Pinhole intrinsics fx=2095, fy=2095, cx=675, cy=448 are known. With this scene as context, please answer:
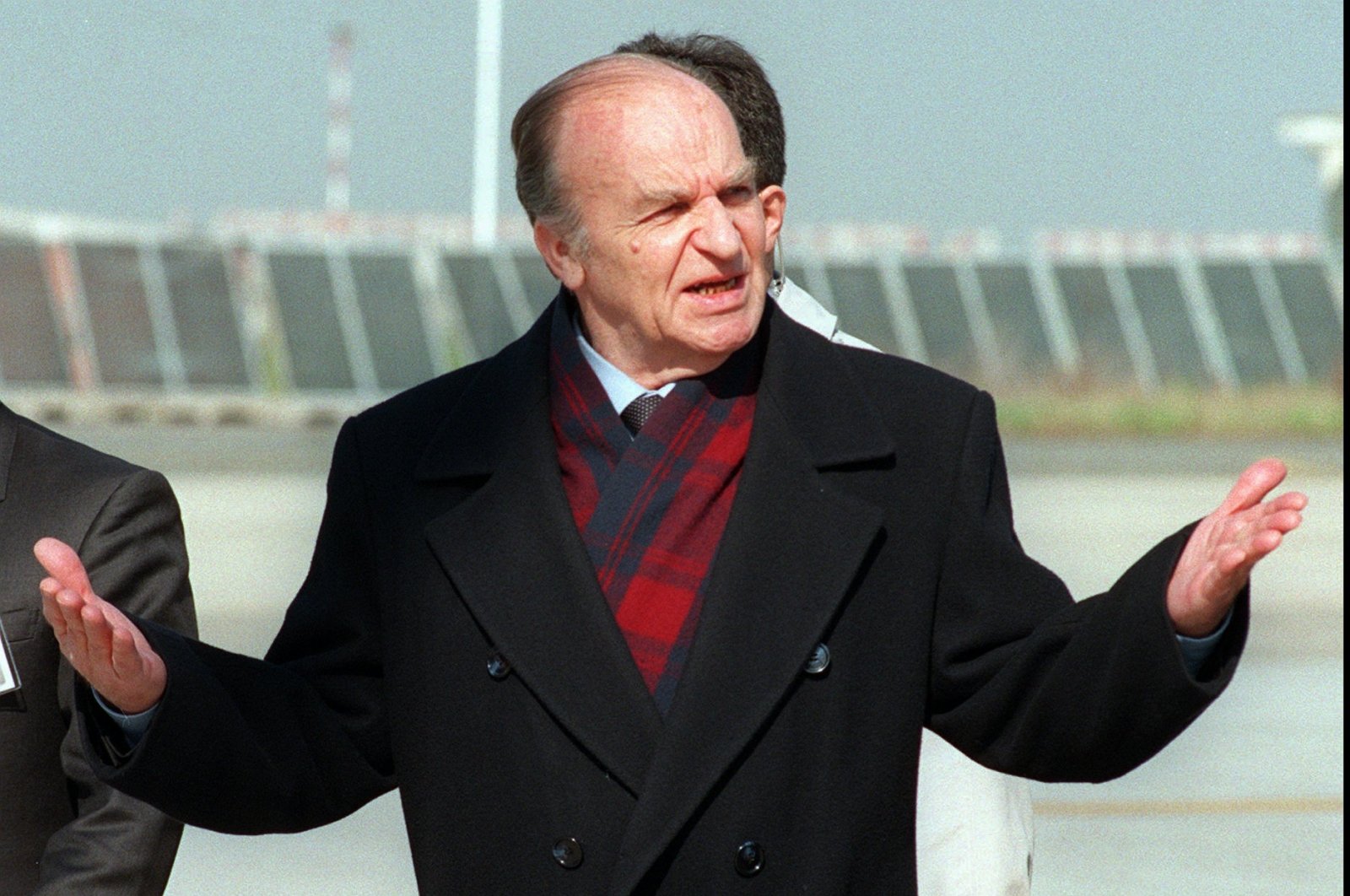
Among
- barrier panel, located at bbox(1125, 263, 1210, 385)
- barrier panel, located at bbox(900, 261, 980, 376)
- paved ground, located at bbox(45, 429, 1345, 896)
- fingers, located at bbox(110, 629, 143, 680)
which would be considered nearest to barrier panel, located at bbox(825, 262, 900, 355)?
barrier panel, located at bbox(900, 261, 980, 376)

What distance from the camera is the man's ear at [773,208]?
2.70m

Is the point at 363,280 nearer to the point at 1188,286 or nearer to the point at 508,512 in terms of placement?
the point at 1188,286

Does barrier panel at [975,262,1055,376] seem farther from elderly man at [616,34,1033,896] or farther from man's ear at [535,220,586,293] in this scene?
man's ear at [535,220,586,293]

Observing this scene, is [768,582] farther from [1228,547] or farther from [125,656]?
[125,656]

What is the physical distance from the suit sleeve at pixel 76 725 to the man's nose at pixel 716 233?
0.85m

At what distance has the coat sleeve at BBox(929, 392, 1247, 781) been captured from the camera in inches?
89.8

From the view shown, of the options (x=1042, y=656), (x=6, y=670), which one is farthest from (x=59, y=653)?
(x=1042, y=656)

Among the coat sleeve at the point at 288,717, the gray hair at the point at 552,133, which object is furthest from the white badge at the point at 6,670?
the gray hair at the point at 552,133

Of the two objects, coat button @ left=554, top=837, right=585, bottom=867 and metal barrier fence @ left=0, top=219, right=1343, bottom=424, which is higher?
coat button @ left=554, top=837, right=585, bottom=867

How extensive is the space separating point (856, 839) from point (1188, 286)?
80.2ft

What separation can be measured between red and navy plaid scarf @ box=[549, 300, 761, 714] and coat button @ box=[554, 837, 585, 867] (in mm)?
Answer: 186

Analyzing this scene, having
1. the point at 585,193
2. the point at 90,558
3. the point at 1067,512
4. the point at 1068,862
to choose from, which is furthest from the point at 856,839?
the point at 1067,512

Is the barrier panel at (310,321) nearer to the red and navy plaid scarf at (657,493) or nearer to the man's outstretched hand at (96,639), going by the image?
the red and navy plaid scarf at (657,493)

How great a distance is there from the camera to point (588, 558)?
2455 mm
